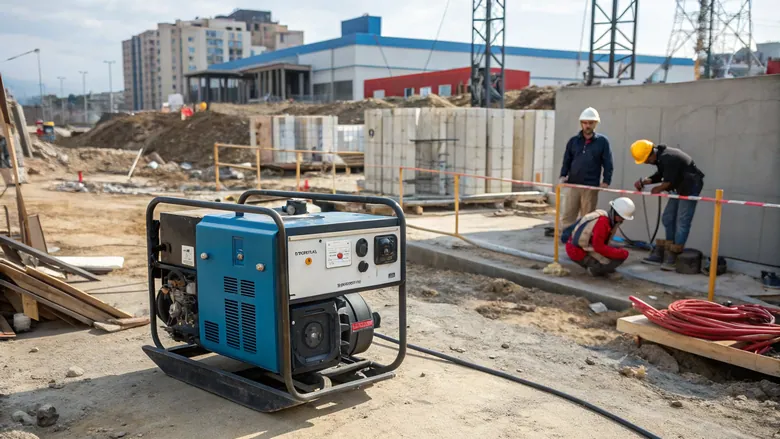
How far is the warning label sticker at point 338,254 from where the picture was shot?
4.32 meters

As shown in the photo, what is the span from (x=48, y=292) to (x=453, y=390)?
407 cm

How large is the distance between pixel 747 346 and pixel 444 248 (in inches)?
202

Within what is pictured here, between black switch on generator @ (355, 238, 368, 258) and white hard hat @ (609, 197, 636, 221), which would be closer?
black switch on generator @ (355, 238, 368, 258)

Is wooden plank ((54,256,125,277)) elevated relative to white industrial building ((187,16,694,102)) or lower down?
lower down

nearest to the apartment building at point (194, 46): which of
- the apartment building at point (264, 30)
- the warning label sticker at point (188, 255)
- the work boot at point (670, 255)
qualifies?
the apartment building at point (264, 30)

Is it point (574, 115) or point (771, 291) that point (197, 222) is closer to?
point (771, 291)

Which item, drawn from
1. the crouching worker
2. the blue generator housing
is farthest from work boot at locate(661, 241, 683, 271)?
the blue generator housing

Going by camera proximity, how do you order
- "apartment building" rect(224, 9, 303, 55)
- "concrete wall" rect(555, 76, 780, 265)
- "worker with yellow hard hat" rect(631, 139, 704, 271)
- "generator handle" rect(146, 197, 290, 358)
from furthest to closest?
"apartment building" rect(224, 9, 303, 55), "concrete wall" rect(555, 76, 780, 265), "worker with yellow hard hat" rect(631, 139, 704, 271), "generator handle" rect(146, 197, 290, 358)

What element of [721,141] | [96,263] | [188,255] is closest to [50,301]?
[188,255]

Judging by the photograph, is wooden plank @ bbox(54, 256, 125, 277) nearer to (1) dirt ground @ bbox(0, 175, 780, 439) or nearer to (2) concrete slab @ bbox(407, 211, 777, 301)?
(1) dirt ground @ bbox(0, 175, 780, 439)

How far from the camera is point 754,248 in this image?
28.4 feet

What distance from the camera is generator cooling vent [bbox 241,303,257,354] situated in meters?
4.36

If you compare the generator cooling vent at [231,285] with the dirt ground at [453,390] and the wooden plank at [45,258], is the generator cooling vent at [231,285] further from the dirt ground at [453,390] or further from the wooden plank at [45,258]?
the wooden plank at [45,258]

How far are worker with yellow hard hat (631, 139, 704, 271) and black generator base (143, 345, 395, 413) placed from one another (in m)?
5.08
